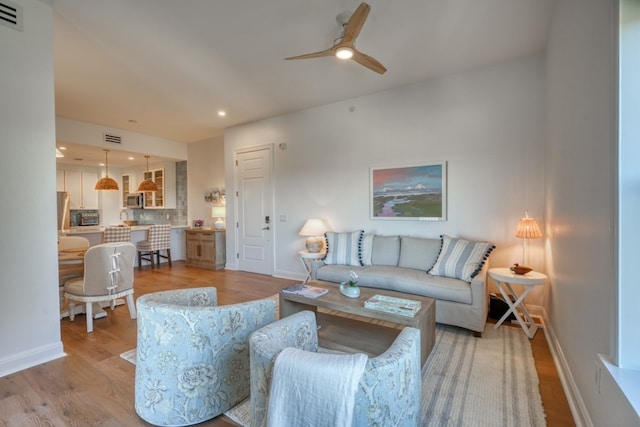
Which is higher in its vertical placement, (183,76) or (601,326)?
(183,76)

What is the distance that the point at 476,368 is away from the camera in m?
2.25

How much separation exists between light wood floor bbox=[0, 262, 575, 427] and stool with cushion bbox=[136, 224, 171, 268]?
2.92 m

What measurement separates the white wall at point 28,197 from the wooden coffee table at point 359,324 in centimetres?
200

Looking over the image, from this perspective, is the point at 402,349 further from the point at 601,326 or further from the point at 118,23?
the point at 118,23

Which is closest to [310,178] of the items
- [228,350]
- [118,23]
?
[118,23]

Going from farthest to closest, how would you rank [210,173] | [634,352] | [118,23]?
[210,173]
[118,23]
[634,352]

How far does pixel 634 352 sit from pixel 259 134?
17.8 feet

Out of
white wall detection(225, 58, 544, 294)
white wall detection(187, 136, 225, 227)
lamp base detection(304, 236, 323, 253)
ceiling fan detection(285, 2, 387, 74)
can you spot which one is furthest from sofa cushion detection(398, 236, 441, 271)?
white wall detection(187, 136, 225, 227)

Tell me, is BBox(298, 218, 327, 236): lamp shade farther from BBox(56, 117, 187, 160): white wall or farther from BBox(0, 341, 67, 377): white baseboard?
BBox(56, 117, 187, 160): white wall

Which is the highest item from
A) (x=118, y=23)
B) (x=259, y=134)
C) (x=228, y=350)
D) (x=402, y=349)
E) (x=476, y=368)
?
(x=118, y=23)

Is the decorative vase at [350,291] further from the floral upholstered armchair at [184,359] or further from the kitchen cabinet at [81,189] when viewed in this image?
the kitchen cabinet at [81,189]

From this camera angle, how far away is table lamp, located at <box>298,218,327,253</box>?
4.56m

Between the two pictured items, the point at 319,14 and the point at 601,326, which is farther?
the point at 319,14

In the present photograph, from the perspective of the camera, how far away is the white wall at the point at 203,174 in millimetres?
6706
